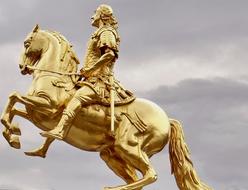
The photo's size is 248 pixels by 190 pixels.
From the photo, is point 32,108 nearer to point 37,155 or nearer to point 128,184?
point 37,155

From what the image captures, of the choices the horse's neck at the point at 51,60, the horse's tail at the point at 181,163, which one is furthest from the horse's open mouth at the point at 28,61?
the horse's tail at the point at 181,163

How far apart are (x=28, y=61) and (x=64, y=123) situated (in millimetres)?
1020

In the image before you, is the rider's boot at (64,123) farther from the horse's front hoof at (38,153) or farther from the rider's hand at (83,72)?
the horse's front hoof at (38,153)

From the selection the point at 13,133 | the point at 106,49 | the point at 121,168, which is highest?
the point at 106,49

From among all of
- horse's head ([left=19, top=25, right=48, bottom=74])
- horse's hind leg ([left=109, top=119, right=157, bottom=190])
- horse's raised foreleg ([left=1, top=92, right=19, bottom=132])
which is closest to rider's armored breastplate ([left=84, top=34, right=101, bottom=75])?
horse's head ([left=19, top=25, right=48, bottom=74])

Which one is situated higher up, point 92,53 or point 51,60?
point 92,53

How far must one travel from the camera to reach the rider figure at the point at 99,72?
318 inches

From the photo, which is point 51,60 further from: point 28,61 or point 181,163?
point 181,163

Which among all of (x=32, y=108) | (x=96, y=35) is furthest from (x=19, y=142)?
(x=96, y=35)

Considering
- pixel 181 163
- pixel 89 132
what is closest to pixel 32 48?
pixel 89 132

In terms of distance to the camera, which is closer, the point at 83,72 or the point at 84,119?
the point at 84,119

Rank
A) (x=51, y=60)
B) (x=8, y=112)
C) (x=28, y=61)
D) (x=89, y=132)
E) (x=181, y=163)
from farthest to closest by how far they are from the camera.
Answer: (x=181, y=163) < (x=28, y=61) < (x=51, y=60) < (x=89, y=132) < (x=8, y=112)

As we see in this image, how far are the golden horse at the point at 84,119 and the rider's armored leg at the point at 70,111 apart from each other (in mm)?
109

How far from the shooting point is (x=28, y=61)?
8523 millimetres
